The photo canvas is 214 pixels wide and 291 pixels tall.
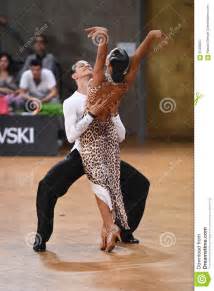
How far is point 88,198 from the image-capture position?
474 inches

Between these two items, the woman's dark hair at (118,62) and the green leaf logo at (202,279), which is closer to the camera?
the green leaf logo at (202,279)

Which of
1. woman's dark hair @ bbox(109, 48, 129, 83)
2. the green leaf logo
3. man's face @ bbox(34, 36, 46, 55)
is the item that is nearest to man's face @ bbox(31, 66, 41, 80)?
man's face @ bbox(34, 36, 46, 55)

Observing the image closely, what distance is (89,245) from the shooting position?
9.27 meters

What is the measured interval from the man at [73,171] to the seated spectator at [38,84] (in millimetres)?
7122

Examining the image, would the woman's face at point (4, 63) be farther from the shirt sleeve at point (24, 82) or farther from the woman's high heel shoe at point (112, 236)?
the woman's high heel shoe at point (112, 236)

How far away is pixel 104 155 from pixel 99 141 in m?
0.14

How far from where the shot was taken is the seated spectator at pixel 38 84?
16.2 m

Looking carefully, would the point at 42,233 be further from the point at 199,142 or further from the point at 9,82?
the point at 9,82

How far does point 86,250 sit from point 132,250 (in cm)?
41

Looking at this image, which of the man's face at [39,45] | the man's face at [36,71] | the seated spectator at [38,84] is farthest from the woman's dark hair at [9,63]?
the man's face at [36,71]

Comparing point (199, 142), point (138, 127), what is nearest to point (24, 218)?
point (199, 142)

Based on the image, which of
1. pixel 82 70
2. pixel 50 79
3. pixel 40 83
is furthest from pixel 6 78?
pixel 82 70

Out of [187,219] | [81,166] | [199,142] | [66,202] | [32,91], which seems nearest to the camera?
[199,142]

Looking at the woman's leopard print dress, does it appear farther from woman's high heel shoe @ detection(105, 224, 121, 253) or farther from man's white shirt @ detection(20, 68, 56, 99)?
man's white shirt @ detection(20, 68, 56, 99)
